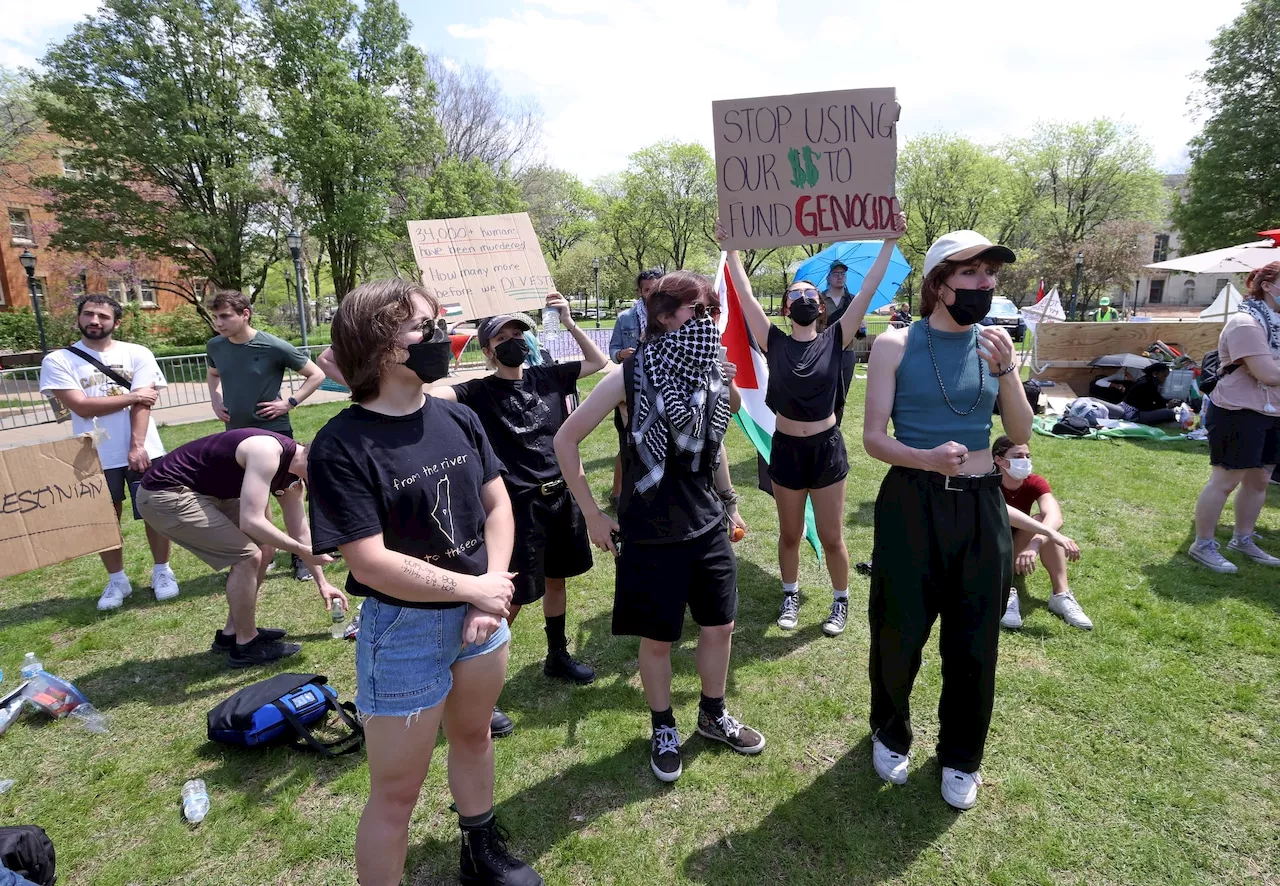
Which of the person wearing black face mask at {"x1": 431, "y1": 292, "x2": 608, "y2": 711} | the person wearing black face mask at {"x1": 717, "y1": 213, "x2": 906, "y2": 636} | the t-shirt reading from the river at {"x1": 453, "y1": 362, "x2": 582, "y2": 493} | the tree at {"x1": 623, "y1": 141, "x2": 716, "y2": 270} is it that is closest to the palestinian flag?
the person wearing black face mask at {"x1": 717, "y1": 213, "x2": 906, "y2": 636}

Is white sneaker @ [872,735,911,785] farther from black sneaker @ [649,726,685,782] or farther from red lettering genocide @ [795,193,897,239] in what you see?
red lettering genocide @ [795,193,897,239]

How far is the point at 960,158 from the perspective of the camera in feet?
138

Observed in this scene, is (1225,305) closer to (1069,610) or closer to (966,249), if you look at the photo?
(1069,610)

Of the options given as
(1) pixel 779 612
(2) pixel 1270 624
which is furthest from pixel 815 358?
(2) pixel 1270 624

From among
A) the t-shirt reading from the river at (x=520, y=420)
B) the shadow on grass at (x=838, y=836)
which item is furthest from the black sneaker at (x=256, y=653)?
the shadow on grass at (x=838, y=836)

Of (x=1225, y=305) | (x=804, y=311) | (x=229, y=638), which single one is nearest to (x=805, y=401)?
(x=804, y=311)

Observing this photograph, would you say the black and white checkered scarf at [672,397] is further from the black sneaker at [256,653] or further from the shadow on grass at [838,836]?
the black sneaker at [256,653]

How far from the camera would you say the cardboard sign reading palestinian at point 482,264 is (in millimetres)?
3824

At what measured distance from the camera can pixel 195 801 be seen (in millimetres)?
2844

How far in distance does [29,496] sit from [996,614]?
209 inches

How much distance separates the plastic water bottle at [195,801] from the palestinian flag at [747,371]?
3443 millimetres

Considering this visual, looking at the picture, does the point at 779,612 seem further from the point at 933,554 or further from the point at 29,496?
the point at 29,496

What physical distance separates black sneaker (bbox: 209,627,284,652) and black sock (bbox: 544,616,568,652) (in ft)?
6.07

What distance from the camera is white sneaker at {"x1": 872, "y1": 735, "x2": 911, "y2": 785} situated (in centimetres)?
280
